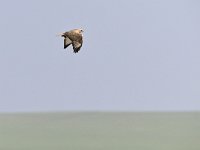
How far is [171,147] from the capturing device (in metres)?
38.9

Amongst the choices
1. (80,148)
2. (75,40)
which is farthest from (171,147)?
(75,40)

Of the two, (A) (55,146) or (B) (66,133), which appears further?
(B) (66,133)

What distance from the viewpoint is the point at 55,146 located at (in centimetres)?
3875

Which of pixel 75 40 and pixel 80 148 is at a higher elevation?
pixel 75 40

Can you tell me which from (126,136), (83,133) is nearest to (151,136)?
(126,136)

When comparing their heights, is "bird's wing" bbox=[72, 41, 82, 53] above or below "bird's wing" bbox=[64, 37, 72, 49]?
below

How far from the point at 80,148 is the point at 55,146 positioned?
180cm

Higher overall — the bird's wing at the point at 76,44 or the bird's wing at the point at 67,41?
the bird's wing at the point at 67,41

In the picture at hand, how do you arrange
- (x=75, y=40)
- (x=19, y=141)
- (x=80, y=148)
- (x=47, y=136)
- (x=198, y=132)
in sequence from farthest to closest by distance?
(x=198, y=132) → (x=47, y=136) → (x=19, y=141) → (x=80, y=148) → (x=75, y=40)

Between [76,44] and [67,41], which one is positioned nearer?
[76,44]

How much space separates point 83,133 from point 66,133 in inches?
42.5

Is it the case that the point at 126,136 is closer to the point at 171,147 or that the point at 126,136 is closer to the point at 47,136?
the point at 47,136

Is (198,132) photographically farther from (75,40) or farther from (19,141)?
(75,40)

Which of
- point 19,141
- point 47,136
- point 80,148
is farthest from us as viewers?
point 47,136
